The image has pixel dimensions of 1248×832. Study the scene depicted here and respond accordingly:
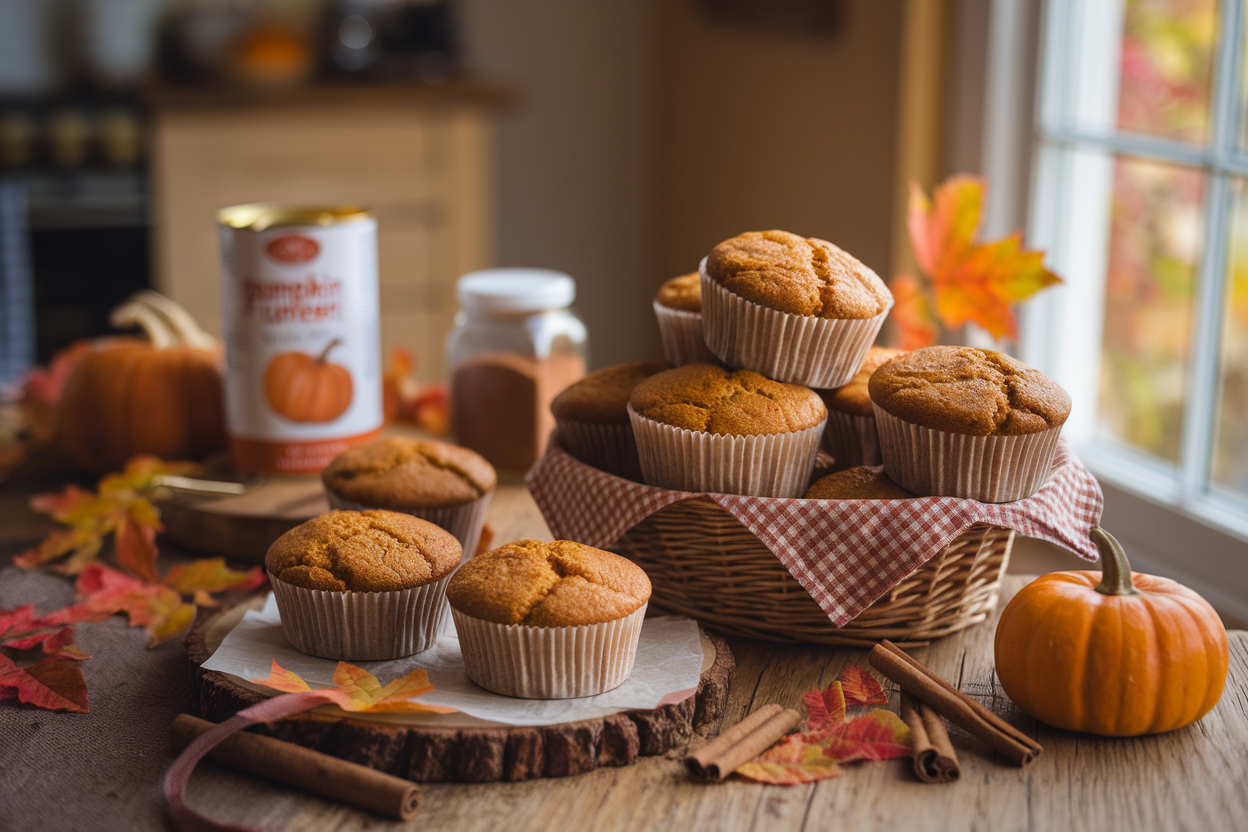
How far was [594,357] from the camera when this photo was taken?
405 cm

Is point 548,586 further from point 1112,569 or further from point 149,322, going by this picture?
point 149,322

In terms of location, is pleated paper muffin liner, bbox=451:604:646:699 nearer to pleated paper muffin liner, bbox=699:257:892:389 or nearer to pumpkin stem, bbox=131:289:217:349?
pleated paper muffin liner, bbox=699:257:892:389

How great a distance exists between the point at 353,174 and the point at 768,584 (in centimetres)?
259

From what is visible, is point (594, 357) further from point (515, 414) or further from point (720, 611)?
point (720, 611)

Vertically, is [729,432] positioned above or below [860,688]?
above

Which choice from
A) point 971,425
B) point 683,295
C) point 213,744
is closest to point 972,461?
point 971,425

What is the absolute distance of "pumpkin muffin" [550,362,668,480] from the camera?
114 cm

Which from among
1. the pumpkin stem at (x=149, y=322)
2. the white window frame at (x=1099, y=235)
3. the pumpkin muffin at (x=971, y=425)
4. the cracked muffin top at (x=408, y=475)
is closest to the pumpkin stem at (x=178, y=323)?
the pumpkin stem at (x=149, y=322)

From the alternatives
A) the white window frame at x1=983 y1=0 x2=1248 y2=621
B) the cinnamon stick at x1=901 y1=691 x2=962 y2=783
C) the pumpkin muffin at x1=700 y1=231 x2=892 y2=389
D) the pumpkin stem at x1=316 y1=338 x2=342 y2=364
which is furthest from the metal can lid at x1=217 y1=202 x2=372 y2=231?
the white window frame at x1=983 y1=0 x2=1248 y2=621

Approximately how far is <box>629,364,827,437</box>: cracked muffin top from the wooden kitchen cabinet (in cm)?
238

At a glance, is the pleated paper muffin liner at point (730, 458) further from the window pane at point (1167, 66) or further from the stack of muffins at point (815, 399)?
the window pane at point (1167, 66)

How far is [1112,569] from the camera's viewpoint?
90cm

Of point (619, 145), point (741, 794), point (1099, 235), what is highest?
point (619, 145)

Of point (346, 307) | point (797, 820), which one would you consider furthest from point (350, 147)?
point (797, 820)
